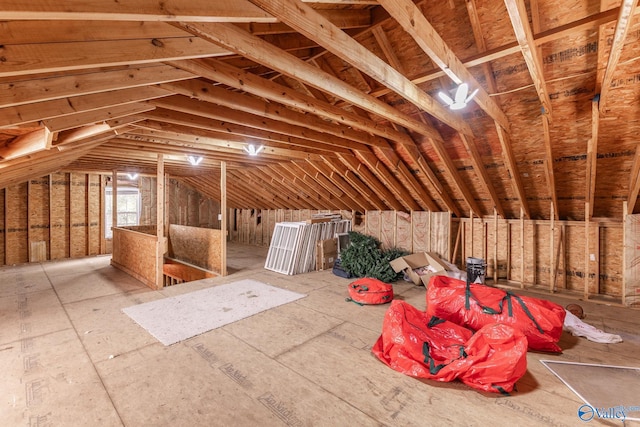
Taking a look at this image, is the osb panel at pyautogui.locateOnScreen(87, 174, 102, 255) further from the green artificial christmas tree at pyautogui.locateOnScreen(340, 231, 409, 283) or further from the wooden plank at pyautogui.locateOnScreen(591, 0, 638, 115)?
the wooden plank at pyautogui.locateOnScreen(591, 0, 638, 115)

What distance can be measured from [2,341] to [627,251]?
8.50 metres

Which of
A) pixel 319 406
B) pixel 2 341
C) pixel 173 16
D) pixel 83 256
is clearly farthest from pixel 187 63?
pixel 83 256

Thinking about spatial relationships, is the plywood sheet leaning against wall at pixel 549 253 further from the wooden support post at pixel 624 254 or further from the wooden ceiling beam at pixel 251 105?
the wooden ceiling beam at pixel 251 105

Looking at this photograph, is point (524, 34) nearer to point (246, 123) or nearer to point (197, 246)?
point (246, 123)

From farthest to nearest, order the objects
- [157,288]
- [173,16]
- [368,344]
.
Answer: [157,288], [368,344], [173,16]

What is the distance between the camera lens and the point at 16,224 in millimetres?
6844

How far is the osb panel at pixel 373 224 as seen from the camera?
23.9 ft

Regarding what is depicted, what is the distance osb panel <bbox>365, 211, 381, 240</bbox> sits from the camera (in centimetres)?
729

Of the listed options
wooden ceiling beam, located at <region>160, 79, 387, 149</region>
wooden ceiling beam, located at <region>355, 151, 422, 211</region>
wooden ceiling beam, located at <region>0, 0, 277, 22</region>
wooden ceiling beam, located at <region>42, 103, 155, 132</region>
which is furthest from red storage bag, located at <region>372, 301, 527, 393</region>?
wooden ceiling beam, located at <region>42, 103, 155, 132</region>

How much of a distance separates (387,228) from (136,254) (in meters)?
5.85

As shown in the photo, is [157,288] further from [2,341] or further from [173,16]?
[173,16]

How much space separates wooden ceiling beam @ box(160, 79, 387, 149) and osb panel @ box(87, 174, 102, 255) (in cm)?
738

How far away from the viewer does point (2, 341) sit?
3.06 m

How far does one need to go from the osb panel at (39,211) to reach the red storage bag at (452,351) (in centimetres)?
907
